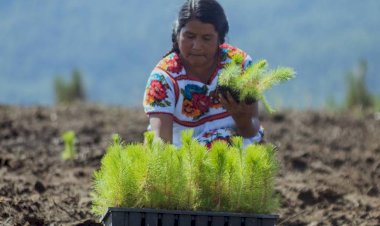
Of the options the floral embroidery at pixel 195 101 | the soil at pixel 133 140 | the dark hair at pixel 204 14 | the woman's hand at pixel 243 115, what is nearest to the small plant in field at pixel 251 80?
the woman's hand at pixel 243 115

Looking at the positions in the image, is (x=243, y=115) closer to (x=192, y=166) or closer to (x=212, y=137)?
(x=212, y=137)

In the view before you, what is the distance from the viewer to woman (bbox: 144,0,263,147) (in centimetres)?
513

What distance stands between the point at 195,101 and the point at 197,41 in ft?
1.18

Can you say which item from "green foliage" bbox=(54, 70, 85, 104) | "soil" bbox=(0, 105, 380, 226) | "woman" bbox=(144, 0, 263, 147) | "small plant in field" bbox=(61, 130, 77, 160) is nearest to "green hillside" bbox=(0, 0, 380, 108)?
"green foliage" bbox=(54, 70, 85, 104)

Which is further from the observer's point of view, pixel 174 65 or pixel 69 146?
pixel 69 146

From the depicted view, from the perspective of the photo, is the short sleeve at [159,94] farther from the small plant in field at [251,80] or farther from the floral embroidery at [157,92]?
the small plant in field at [251,80]

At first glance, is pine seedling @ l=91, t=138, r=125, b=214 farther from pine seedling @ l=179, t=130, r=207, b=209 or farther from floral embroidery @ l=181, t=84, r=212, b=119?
floral embroidery @ l=181, t=84, r=212, b=119

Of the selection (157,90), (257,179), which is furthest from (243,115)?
(257,179)

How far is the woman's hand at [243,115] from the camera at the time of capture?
479 centimetres

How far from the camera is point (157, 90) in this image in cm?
520

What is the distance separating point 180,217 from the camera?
418 centimetres

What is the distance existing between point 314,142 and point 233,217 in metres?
5.41

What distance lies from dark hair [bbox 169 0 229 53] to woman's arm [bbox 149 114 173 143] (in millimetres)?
448

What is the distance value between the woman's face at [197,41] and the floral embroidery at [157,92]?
6.9 inches
